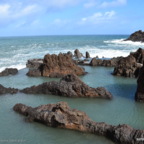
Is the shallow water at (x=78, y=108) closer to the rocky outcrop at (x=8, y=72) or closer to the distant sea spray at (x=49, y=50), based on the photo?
the rocky outcrop at (x=8, y=72)

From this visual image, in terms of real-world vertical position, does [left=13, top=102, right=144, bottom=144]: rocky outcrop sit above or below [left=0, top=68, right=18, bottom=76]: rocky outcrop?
above

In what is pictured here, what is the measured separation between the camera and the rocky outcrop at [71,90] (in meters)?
17.1

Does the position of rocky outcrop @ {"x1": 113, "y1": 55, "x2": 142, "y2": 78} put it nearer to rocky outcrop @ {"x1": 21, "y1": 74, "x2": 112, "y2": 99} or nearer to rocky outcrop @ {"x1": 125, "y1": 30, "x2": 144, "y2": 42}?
rocky outcrop @ {"x1": 21, "y1": 74, "x2": 112, "y2": 99}

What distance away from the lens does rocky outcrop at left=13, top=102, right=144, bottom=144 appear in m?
10.0

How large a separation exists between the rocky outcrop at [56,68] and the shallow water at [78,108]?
4359 millimetres

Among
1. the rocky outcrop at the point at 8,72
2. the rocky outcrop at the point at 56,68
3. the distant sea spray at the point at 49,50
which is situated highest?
the rocky outcrop at the point at 56,68

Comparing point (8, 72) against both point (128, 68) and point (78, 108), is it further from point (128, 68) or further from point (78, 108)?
point (78, 108)

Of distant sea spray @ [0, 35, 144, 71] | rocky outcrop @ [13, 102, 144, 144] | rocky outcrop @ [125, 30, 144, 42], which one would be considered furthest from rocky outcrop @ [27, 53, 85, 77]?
rocky outcrop @ [125, 30, 144, 42]

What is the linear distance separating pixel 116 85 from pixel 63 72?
7.12 metres

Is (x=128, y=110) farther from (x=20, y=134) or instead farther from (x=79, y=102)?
(x=20, y=134)

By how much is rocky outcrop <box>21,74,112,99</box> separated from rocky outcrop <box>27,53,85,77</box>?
25.0ft

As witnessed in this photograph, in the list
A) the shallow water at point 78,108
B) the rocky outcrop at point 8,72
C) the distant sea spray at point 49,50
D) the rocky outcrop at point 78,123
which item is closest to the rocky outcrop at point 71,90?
the shallow water at point 78,108

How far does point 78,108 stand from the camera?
15289 millimetres

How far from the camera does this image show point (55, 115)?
11547 millimetres
